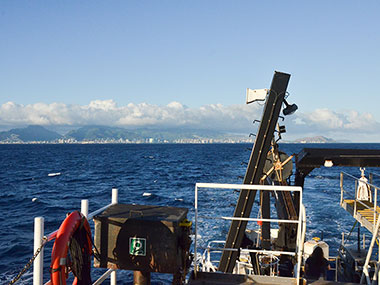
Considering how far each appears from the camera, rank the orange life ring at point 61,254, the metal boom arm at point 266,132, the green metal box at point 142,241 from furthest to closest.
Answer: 1. the metal boom arm at point 266,132
2. the green metal box at point 142,241
3. the orange life ring at point 61,254

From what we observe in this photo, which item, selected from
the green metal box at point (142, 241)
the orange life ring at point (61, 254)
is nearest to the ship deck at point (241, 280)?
the green metal box at point (142, 241)

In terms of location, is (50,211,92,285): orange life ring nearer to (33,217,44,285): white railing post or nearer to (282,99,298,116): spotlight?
(33,217,44,285): white railing post

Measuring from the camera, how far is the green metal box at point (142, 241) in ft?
17.0

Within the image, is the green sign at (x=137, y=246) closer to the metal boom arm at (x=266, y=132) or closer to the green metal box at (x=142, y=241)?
the green metal box at (x=142, y=241)

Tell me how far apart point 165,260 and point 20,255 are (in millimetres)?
15309

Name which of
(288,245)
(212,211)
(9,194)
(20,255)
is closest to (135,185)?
(9,194)

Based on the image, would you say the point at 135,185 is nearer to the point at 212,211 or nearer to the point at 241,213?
the point at 212,211

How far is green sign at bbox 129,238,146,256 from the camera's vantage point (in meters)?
5.22

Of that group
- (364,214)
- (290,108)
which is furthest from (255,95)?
(364,214)

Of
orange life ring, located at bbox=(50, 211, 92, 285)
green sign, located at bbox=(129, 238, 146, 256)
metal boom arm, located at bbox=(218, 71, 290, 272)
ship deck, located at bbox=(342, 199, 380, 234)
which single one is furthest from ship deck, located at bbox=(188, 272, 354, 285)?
metal boom arm, located at bbox=(218, 71, 290, 272)

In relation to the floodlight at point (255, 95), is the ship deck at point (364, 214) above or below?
below

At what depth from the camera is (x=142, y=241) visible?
5207mm

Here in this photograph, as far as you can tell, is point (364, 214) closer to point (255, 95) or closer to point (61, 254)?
point (255, 95)

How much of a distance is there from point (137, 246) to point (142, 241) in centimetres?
13
